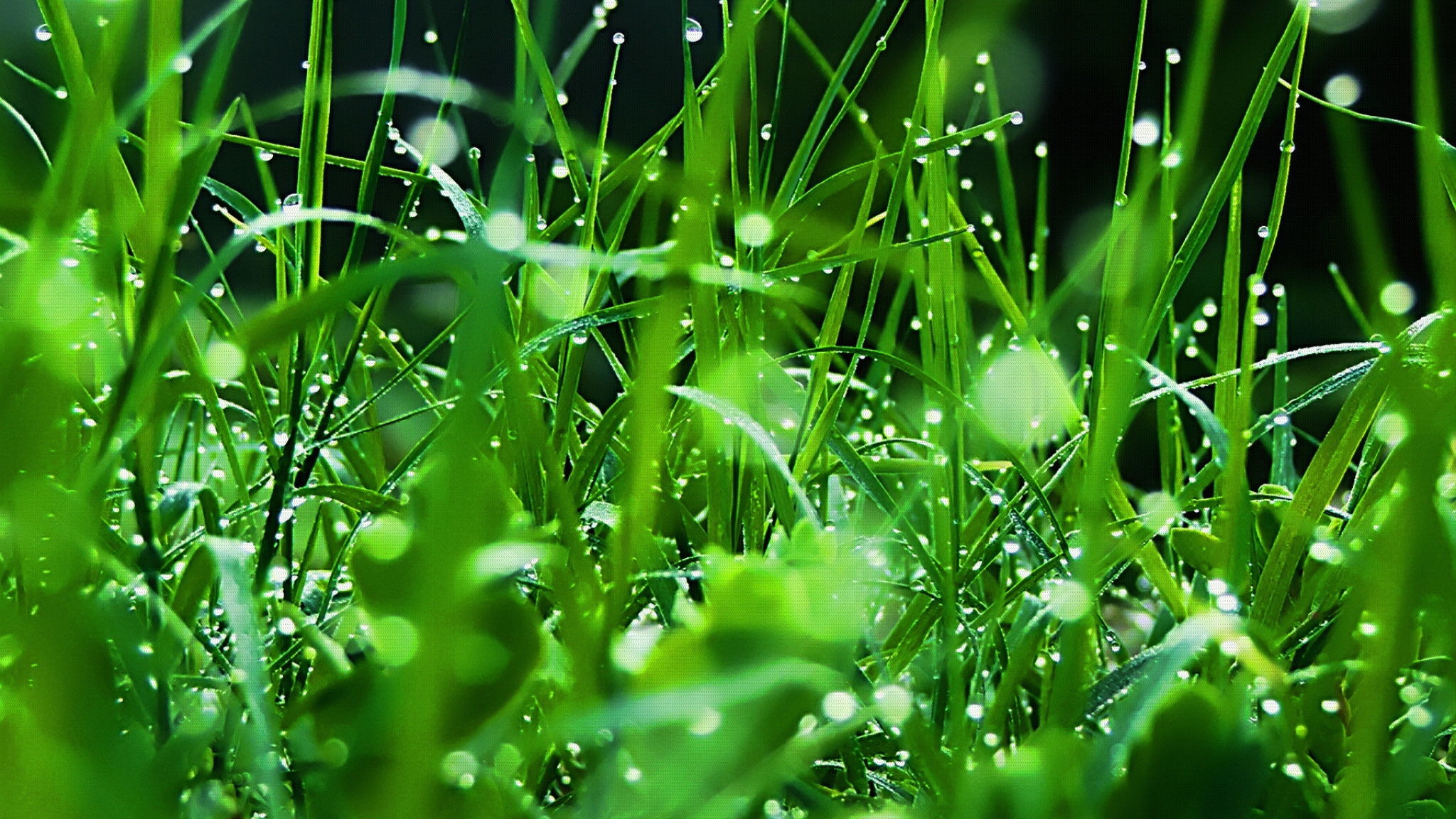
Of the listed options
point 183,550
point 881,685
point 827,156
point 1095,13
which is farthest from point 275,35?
point 881,685

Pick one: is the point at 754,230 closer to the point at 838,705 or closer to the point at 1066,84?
the point at 838,705

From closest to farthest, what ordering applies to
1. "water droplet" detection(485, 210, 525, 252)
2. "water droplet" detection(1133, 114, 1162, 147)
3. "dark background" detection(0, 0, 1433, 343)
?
"water droplet" detection(485, 210, 525, 252), "water droplet" detection(1133, 114, 1162, 147), "dark background" detection(0, 0, 1433, 343)

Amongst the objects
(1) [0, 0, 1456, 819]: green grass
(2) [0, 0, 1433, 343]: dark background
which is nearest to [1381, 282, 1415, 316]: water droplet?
(1) [0, 0, 1456, 819]: green grass

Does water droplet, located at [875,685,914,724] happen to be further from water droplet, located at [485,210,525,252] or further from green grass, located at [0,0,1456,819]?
water droplet, located at [485,210,525,252]

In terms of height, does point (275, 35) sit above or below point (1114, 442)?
above

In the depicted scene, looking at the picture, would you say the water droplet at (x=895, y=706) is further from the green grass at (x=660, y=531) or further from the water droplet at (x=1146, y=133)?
the water droplet at (x=1146, y=133)

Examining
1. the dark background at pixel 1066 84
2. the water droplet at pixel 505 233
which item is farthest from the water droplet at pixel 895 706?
the dark background at pixel 1066 84

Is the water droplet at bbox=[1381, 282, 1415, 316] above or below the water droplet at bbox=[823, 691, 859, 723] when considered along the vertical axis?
above

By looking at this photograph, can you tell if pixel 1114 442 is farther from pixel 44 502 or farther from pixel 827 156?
pixel 827 156

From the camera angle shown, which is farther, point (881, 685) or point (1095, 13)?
point (1095, 13)
